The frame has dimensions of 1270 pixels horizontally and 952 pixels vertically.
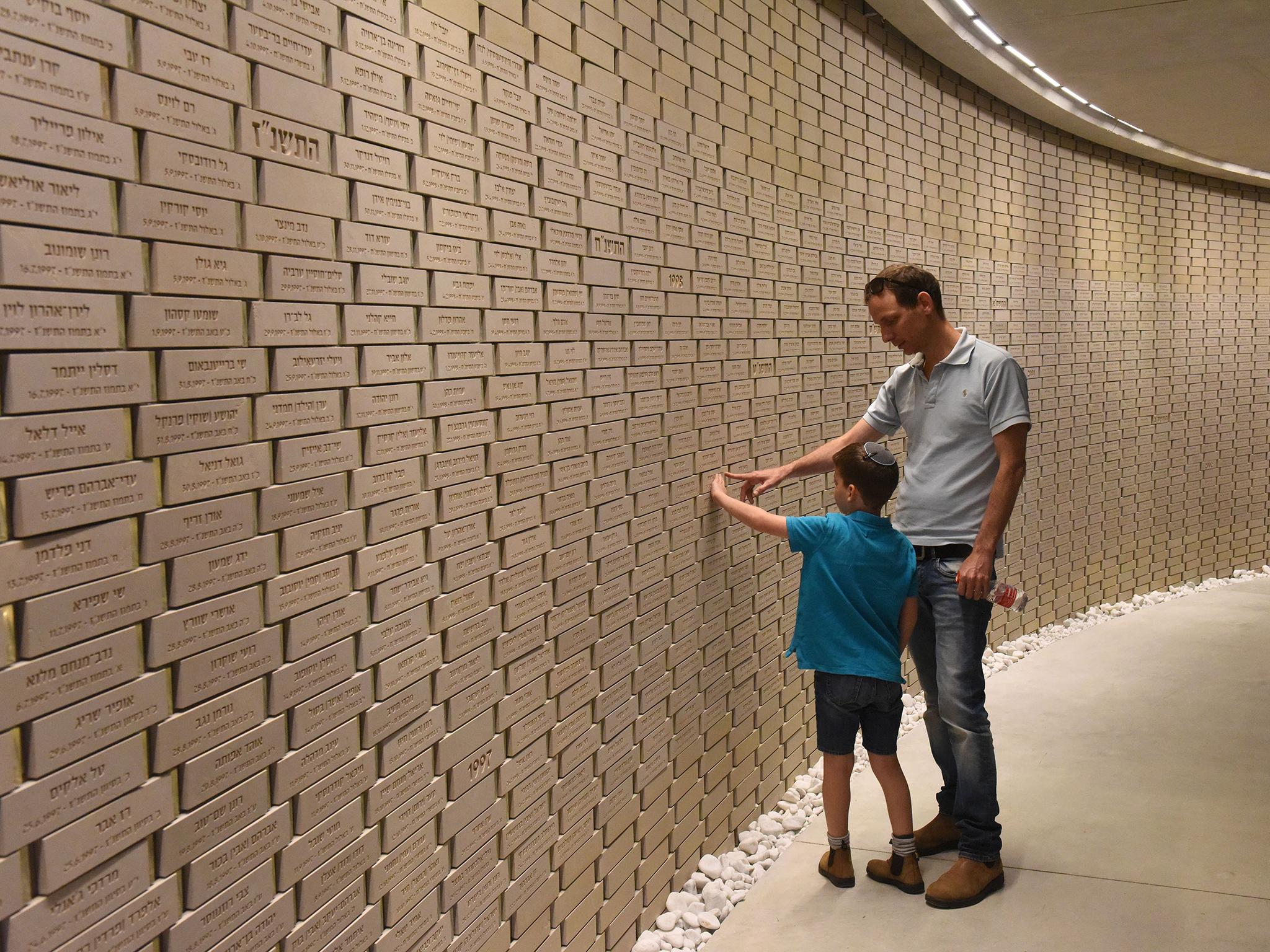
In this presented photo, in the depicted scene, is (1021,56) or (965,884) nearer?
(965,884)

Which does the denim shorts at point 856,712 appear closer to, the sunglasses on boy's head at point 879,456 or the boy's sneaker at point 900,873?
the boy's sneaker at point 900,873

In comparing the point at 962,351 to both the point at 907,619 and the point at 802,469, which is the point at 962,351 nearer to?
the point at 802,469

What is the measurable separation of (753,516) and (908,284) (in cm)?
75

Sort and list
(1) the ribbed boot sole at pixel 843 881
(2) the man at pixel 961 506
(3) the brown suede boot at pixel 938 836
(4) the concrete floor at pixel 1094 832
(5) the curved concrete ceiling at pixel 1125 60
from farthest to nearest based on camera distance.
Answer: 1. (5) the curved concrete ceiling at pixel 1125 60
2. (3) the brown suede boot at pixel 938 836
3. (1) the ribbed boot sole at pixel 843 881
4. (2) the man at pixel 961 506
5. (4) the concrete floor at pixel 1094 832

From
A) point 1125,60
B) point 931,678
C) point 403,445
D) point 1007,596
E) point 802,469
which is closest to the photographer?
point 403,445

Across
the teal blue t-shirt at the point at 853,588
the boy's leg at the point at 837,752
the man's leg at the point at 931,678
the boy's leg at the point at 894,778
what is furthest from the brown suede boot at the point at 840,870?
the teal blue t-shirt at the point at 853,588

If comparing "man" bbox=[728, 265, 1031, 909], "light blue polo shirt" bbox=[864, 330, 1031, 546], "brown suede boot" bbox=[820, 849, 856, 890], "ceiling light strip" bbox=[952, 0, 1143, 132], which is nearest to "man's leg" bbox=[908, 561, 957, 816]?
"man" bbox=[728, 265, 1031, 909]

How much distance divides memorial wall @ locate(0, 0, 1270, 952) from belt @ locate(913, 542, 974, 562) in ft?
1.83

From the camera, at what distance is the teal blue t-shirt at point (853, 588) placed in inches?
109

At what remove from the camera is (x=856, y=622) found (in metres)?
2.80

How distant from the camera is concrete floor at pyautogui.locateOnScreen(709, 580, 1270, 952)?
8.86 feet

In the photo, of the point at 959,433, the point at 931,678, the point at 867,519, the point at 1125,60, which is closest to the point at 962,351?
the point at 959,433

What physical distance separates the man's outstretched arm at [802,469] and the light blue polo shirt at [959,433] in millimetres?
232

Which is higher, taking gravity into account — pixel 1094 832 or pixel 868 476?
pixel 868 476
